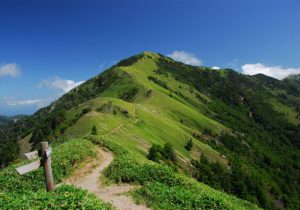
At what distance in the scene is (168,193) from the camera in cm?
2831

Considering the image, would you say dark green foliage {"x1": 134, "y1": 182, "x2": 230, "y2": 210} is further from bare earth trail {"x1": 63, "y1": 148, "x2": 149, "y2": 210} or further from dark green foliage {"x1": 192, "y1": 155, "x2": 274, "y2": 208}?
dark green foliage {"x1": 192, "y1": 155, "x2": 274, "y2": 208}

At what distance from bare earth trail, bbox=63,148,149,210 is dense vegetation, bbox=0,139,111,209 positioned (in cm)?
124

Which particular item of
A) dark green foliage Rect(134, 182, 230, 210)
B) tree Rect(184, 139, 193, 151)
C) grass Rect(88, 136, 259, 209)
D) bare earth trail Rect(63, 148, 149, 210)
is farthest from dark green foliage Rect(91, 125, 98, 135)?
tree Rect(184, 139, 193, 151)

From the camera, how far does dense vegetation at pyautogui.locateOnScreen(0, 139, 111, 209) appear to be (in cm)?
1898

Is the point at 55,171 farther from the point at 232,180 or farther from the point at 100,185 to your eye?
the point at 232,180

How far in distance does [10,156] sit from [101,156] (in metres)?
131

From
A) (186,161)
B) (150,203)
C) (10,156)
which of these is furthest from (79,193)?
(10,156)

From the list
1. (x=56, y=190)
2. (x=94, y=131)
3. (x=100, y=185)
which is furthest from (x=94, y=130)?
(x=56, y=190)

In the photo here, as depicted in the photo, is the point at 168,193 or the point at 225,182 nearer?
the point at 168,193

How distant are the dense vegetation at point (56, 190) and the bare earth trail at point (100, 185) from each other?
124 cm

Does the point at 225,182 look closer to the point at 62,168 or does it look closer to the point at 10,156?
the point at 10,156

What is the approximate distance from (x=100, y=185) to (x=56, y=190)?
43.6 feet

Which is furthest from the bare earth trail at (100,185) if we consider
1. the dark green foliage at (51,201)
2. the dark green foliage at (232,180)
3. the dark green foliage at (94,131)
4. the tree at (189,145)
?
the tree at (189,145)

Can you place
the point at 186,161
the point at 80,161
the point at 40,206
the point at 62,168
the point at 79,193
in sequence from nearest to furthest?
the point at 40,206, the point at 79,193, the point at 62,168, the point at 80,161, the point at 186,161
